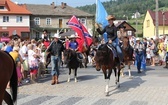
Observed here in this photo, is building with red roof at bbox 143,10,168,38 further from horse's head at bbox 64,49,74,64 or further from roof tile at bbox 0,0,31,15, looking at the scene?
horse's head at bbox 64,49,74,64

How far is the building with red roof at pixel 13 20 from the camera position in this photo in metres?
72.2

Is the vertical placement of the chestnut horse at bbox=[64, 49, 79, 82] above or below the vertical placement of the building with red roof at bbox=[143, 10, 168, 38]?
below

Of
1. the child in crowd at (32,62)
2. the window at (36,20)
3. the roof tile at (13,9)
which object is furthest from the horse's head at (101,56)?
the window at (36,20)

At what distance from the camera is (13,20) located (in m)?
72.8

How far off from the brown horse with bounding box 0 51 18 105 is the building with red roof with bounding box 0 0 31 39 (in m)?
64.9

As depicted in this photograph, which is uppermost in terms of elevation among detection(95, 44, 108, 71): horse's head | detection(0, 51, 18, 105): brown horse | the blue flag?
the blue flag

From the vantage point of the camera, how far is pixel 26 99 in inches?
414

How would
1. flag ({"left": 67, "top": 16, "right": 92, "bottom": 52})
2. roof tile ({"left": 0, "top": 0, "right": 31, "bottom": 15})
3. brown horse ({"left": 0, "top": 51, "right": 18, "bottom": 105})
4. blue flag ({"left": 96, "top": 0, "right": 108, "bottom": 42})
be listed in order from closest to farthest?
brown horse ({"left": 0, "top": 51, "right": 18, "bottom": 105}), blue flag ({"left": 96, "top": 0, "right": 108, "bottom": 42}), flag ({"left": 67, "top": 16, "right": 92, "bottom": 52}), roof tile ({"left": 0, "top": 0, "right": 31, "bottom": 15})

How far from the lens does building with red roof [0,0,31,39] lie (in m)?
72.2

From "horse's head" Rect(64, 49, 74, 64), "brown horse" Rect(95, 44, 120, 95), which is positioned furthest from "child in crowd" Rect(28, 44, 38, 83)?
"brown horse" Rect(95, 44, 120, 95)

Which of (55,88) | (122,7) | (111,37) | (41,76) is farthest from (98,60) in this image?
(122,7)

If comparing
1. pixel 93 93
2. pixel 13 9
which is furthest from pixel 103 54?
pixel 13 9

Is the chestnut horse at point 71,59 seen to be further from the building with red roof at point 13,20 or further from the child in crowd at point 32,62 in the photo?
the building with red roof at point 13,20

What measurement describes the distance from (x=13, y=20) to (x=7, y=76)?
2661 inches
